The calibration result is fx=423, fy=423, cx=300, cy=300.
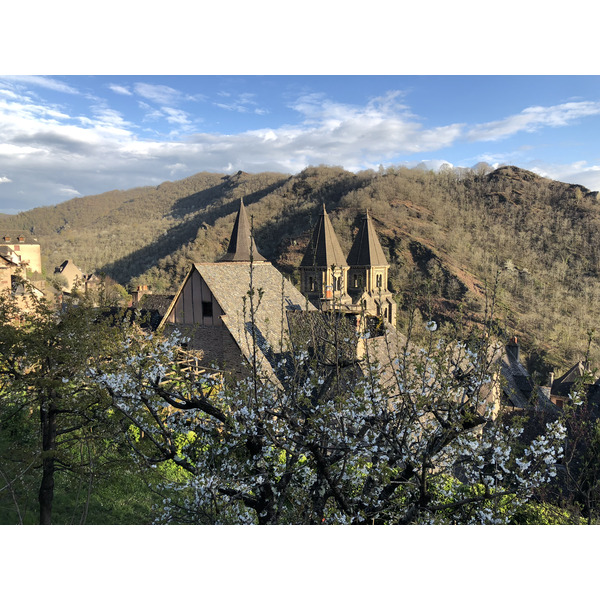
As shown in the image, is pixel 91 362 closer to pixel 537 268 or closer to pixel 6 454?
pixel 6 454

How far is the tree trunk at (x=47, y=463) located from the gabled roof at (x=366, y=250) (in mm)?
25476

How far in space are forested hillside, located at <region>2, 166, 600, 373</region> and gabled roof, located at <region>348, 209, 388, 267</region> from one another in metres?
2.29

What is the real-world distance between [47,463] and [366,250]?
2600cm

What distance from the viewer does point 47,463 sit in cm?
541

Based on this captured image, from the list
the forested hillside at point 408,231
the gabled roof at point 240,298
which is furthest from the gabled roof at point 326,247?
the gabled roof at point 240,298

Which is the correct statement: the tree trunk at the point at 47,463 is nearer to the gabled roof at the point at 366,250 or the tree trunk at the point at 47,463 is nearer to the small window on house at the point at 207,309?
the small window on house at the point at 207,309

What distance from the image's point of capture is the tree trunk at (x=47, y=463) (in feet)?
17.7

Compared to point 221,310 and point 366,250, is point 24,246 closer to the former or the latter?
point 366,250

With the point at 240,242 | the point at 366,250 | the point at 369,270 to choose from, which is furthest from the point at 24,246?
the point at 369,270

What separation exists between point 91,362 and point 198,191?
47.6 m

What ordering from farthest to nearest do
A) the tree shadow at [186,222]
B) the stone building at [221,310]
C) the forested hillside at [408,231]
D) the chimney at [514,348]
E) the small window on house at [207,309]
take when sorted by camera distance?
1. the tree shadow at [186,222]
2. the chimney at [514,348]
3. the forested hillside at [408,231]
4. the small window on house at [207,309]
5. the stone building at [221,310]

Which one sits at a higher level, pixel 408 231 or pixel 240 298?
pixel 408 231

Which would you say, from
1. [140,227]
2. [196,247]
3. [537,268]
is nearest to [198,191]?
[140,227]

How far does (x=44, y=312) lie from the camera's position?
5473 mm
